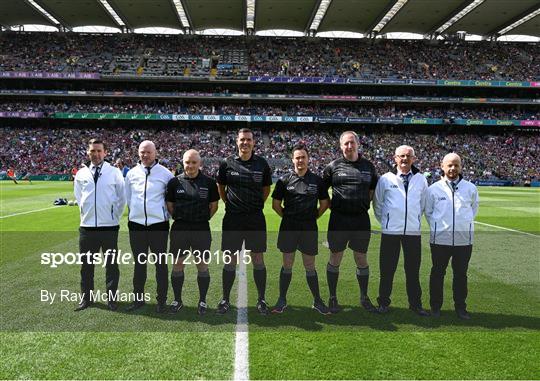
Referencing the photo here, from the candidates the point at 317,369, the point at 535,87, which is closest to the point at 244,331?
the point at 317,369

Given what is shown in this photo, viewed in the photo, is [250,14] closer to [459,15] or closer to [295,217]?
[459,15]

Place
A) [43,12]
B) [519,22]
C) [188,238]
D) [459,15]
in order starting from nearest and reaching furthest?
1. [188,238]
2. [459,15]
3. [43,12]
4. [519,22]

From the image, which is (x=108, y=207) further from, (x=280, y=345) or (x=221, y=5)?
(x=221, y=5)

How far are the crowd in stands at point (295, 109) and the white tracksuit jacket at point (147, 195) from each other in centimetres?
4365

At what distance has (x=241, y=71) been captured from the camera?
4912 centimetres

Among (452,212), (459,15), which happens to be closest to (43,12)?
(459,15)

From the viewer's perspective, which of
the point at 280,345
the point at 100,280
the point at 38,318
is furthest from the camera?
the point at 100,280

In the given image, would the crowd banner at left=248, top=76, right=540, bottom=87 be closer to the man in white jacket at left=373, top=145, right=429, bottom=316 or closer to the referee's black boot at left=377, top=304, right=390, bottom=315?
the man in white jacket at left=373, top=145, right=429, bottom=316

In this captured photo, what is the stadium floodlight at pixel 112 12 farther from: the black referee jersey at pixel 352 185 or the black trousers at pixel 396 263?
the black trousers at pixel 396 263

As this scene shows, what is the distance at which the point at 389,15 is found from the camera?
4516 cm

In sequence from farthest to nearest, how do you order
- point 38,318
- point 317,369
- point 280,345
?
point 38,318 → point 280,345 → point 317,369

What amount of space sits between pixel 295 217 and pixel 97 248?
2748mm

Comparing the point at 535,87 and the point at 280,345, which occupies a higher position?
the point at 535,87

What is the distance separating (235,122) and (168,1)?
15.3m
